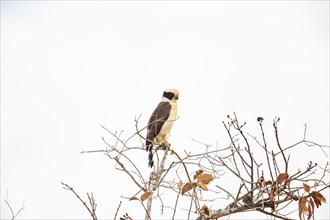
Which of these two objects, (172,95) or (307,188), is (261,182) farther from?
(172,95)

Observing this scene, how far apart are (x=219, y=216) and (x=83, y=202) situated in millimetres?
760

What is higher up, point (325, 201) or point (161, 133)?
point (161, 133)

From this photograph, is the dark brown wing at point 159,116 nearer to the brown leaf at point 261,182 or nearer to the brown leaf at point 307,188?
the brown leaf at point 261,182

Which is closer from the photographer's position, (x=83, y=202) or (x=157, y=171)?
(x=83, y=202)

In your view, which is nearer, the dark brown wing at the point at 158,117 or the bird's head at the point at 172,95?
the dark brown wing at the point at 158,117

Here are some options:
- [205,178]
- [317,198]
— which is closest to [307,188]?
[317,198]

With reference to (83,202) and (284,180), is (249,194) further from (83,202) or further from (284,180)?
(83,202)

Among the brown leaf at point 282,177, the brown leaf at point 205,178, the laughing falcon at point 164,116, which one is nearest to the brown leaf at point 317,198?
the brown leaf at point 282,177

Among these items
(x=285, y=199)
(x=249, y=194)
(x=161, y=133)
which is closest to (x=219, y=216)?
(x=249, y=194)

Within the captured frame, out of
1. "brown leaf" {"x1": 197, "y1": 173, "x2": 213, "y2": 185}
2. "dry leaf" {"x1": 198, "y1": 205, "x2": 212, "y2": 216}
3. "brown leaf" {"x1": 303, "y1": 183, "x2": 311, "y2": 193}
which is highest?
"brown leaf" {"x1": 197, "y1": 173, "x2": 213, "y2": 185}

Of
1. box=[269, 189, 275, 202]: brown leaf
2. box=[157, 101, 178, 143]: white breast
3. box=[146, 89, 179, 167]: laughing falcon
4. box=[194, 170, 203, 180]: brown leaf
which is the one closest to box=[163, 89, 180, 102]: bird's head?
box=[146, 89, 179, 167]: laughing falcon

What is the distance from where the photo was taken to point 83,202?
2592 mm

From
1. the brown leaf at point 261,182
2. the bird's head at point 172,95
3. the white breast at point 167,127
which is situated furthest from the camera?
the bird's head at point 172,95

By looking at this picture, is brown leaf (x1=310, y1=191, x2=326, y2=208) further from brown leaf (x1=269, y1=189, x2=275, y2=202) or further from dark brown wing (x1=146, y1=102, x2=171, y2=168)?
dark brown wing (x1=146, y1=102, x2=171, y2=168)
